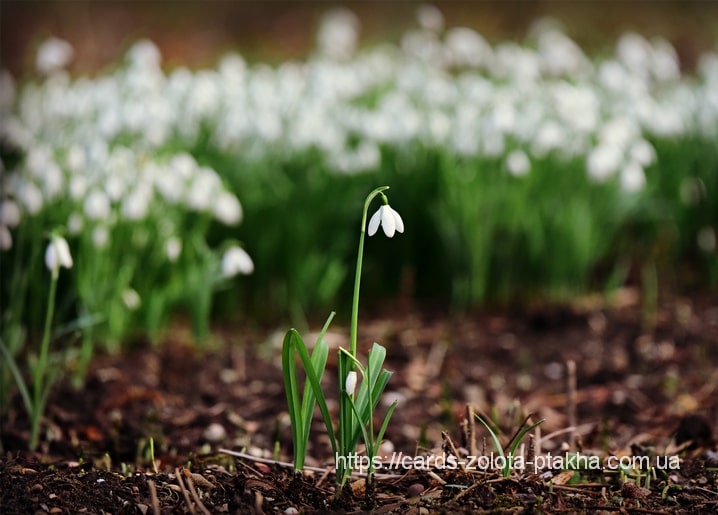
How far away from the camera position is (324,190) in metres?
4.41

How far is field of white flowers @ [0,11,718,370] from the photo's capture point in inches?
140

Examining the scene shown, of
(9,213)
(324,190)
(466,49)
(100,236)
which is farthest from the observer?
(466,49)

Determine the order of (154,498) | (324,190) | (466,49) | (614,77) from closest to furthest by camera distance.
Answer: (154,498) < (324,190) < (614,77) < (466,49)

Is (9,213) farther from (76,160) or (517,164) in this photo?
(517,164)

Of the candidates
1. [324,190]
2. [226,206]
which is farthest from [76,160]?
[324,190]

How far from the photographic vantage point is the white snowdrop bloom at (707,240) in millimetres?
4758

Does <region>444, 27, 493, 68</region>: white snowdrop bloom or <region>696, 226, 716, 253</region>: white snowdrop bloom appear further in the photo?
<region>444, 27, 493, 68</region>: white snowdrop bloom

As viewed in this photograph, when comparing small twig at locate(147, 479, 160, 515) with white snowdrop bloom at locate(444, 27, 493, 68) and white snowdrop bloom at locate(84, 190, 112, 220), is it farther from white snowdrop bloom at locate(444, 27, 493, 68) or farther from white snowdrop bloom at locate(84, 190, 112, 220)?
white snowdrop bloom at locate(444, 27, 493, 68)

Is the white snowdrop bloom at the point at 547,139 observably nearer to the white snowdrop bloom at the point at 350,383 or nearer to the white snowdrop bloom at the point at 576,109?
the white snowdrop bloom at the point at 576,109

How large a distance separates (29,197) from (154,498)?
6.02ft

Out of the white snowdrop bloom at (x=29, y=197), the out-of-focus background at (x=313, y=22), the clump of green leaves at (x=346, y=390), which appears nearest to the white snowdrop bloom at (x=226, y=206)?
the white snowdrop bloom at (x=29, y=197)

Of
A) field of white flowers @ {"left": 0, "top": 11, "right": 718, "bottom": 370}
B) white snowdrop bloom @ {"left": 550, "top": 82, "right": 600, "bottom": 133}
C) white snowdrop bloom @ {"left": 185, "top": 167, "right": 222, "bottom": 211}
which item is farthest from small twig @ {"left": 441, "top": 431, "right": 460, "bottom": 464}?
white snowdrop bloom @ {"left": 550, "top": 82, "right": 600, "bottom": 133}

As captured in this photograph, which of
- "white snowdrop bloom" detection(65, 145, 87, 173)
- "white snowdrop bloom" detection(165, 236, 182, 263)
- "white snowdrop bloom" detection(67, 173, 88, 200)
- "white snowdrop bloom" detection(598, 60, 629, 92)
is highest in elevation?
"white snowdrop bloom" detection(598, 60, 629, 92)

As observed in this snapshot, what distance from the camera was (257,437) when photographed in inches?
110
